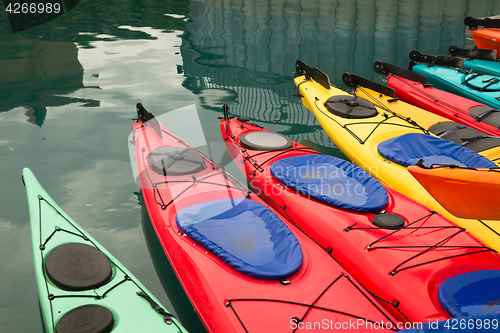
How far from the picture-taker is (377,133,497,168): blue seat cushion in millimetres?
3853

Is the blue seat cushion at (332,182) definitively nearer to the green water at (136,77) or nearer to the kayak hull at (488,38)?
the green water at (136,77)

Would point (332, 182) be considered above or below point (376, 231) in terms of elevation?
above

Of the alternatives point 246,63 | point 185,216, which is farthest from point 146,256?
point 246,63

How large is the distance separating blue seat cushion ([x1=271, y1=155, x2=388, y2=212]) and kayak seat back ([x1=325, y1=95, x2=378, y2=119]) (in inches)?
46.7

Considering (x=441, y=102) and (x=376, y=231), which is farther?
(x=441, y=102)

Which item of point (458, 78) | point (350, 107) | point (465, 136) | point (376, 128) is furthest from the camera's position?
point (458, 78)

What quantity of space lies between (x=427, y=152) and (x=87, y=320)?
11.9 ft

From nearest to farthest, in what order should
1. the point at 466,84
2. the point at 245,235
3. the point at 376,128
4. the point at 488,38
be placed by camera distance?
the point at 245,235
the point at 376,128
the point at 466,84
the point at 488,38

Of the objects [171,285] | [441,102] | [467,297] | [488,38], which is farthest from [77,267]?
[488,38]

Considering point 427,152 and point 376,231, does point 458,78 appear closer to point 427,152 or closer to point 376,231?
point 427,152

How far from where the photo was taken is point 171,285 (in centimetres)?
340

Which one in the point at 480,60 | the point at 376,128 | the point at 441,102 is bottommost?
the point at 376,128

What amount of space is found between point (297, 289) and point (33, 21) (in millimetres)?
13024

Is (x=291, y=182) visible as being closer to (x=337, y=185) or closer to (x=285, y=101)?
(x=337, y=185)
